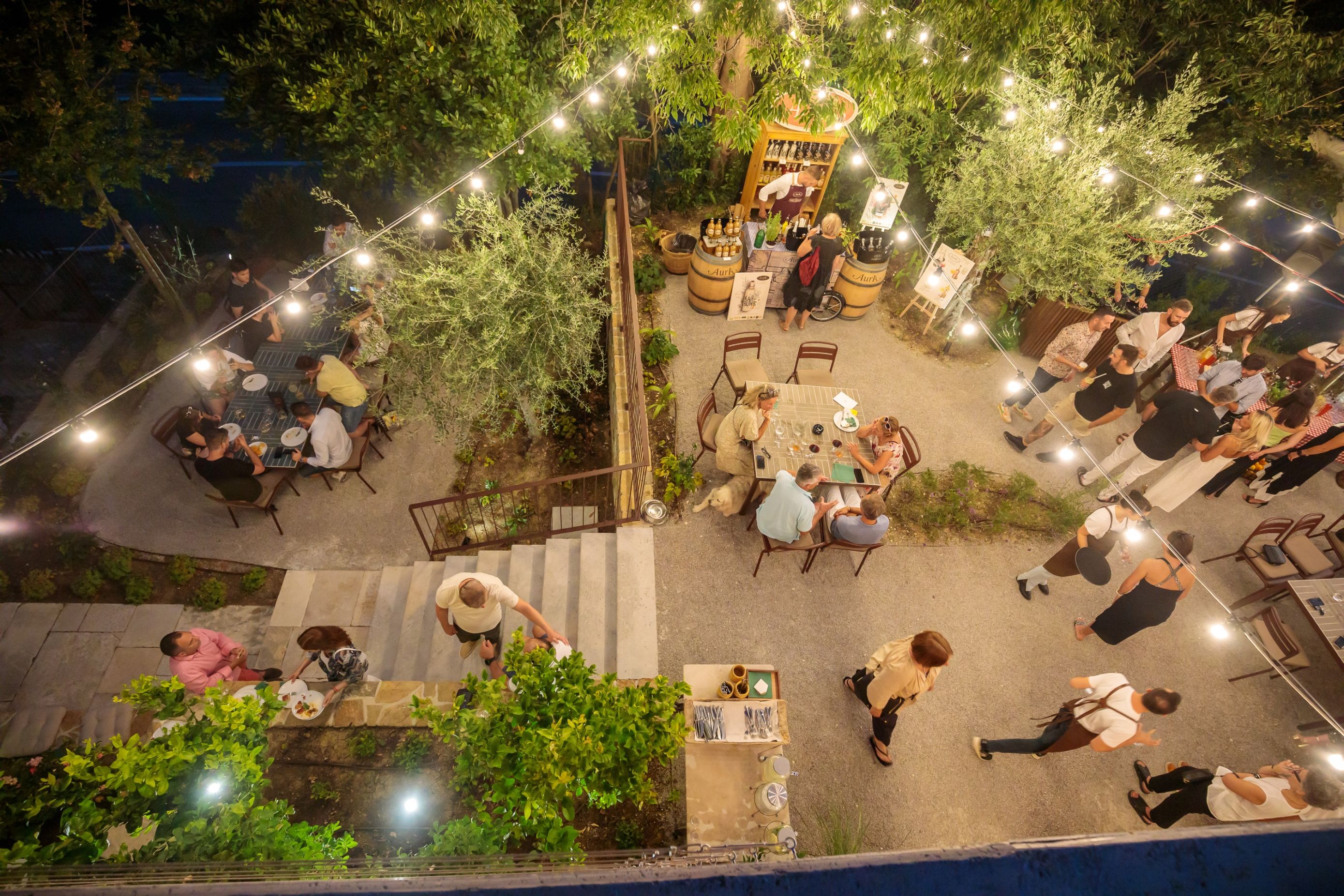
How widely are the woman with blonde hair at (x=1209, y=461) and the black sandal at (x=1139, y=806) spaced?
11.3ft

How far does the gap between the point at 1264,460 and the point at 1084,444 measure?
1826mm

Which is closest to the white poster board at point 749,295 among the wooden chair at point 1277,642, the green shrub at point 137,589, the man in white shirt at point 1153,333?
the man in white shirt at point 1153,333

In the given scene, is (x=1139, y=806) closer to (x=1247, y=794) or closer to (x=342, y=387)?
(x=1247, y=794)

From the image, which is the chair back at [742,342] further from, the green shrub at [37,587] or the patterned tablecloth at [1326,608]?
the green shrub at [37,587]

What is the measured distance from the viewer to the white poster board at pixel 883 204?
8297mm

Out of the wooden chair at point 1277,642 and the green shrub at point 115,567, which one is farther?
the green shrub at point 115,567

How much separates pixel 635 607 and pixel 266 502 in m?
4.56

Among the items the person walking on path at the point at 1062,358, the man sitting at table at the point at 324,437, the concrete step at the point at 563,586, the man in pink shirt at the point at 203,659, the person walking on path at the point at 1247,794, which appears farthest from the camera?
the person walking on path at the point at 1062,358

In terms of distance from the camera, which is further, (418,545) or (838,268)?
(838,268)

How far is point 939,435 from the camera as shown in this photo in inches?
297

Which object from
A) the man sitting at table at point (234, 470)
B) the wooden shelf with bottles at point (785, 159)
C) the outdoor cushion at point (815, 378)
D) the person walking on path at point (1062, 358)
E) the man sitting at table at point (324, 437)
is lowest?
the man sitting at table at point (234, 470)

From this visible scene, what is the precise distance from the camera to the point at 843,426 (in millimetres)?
6145

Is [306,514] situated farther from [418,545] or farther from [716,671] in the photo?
[716,671]

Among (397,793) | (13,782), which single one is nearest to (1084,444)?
(397,793)
